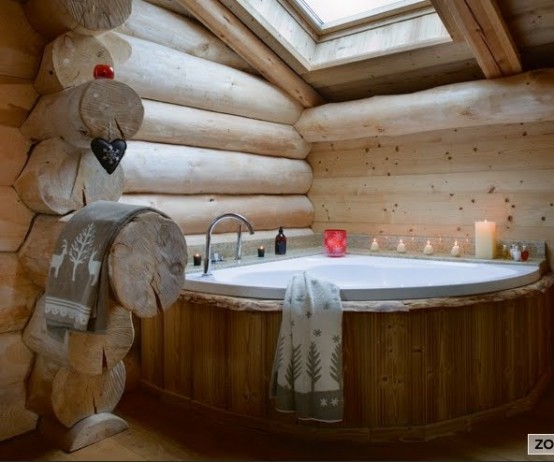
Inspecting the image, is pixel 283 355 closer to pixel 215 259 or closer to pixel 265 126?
pixel 215 259

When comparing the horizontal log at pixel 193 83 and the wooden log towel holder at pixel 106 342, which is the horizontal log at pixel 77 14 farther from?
the wooden log towel holder at pixel 106 342

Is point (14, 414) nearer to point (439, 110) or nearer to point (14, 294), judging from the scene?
point (14, 294)

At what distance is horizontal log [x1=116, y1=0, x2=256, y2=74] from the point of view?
9.44 feet

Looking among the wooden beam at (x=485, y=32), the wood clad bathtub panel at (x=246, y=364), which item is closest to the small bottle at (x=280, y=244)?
the wood clad bathtub panel at (x=246, y=364)

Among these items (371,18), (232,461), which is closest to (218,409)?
(232,461)

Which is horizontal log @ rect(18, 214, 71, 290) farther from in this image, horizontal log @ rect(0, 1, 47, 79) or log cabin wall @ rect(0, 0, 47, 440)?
horizontal log @ rect(0, 1, 47, 79)

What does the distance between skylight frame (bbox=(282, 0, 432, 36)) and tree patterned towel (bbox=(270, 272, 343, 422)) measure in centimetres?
200

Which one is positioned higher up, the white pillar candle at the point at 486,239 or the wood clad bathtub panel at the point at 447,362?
the white pillar candle at the point at 486,239

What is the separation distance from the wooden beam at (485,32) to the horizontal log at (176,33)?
1.44 m

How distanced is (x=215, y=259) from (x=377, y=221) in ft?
4.72

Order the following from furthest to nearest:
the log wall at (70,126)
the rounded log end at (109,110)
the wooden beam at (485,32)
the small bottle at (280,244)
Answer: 1. the small bottle at (280,244)
2. the wooden beam at (485,32)
3. the log wall at (70,126)
4. the rounded log end at (109,110)

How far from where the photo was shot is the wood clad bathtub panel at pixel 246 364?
2.28 m

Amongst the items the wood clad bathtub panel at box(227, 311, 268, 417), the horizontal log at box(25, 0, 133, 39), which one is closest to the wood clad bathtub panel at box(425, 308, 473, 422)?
the wood clad bathtub panel at box(227, 311, 268, 417)

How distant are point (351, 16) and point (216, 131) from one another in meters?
1.21
